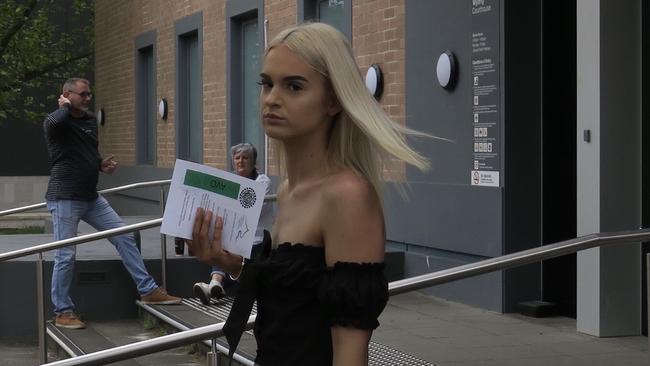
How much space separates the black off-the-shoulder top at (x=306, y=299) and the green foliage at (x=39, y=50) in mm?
22664

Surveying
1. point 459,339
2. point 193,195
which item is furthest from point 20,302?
point 193,195

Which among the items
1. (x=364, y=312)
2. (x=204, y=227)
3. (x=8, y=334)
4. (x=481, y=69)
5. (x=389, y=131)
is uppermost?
(x=481, y=69)

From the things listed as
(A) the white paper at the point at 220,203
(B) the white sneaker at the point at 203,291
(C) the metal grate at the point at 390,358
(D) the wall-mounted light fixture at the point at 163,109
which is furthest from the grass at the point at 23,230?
(A) the white paper at the point at 220,203

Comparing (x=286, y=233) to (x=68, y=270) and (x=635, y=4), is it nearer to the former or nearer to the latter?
(x=635, y=4)

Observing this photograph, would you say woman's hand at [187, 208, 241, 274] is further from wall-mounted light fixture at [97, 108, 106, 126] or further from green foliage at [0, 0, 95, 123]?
green foliage at [0, 0, 95, 123]

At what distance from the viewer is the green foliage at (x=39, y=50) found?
81.0 feet

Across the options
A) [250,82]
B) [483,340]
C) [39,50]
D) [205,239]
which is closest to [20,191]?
[39,50]

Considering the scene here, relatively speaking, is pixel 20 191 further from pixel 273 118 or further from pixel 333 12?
pixel 273 118

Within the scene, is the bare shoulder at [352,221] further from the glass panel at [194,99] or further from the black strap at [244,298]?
the glass panel at [194,99]

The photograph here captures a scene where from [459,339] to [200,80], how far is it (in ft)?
30.0

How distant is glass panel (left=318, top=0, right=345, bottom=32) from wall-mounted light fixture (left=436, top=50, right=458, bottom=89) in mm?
2370

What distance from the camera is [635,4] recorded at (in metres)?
7.85

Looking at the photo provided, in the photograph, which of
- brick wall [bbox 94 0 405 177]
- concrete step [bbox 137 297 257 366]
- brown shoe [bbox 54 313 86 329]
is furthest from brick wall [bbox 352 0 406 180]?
brown shoe [bbox 54 313 86 329]

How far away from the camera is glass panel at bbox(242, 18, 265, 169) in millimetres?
14469
